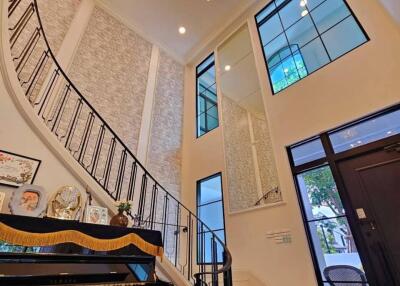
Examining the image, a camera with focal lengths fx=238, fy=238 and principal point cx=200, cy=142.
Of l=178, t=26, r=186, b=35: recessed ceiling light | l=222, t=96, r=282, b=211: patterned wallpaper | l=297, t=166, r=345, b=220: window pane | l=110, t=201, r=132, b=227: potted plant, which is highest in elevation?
l=178, t=26, r=186, b=35: recessed ceiling light

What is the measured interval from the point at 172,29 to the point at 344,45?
4440 mm

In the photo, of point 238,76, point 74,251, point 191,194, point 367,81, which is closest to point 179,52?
point 238,76

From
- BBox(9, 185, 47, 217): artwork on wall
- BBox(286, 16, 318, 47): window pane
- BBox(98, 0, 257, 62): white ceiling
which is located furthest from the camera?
BBox(98, 0, 257, 62): white ceiling

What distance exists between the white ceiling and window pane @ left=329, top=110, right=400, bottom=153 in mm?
4235

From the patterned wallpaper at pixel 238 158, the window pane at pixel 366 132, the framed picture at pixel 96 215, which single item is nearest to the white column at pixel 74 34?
the framed picture at pixel 96 215

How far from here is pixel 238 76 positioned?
21.1 ft

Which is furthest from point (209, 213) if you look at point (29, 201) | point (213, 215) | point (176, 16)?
point (176, 16)

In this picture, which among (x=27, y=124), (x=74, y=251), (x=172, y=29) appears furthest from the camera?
(x=172, y=29)

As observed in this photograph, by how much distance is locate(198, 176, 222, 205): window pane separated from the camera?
197 inches

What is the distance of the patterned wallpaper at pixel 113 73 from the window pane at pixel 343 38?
394 centimetres

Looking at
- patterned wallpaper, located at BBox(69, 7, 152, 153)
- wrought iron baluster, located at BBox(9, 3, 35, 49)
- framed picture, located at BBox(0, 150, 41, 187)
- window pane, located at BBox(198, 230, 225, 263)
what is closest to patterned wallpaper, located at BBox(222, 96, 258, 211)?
window pane, located at BBox(198, 230, 225, 263)

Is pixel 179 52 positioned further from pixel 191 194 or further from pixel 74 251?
pixel 74 251

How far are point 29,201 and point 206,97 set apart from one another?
496 cm

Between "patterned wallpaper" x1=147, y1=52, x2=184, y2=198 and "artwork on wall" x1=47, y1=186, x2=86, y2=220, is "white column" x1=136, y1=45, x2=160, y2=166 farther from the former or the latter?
"artwork on wall" x1=47, y1=186, x2=86, y2=220
